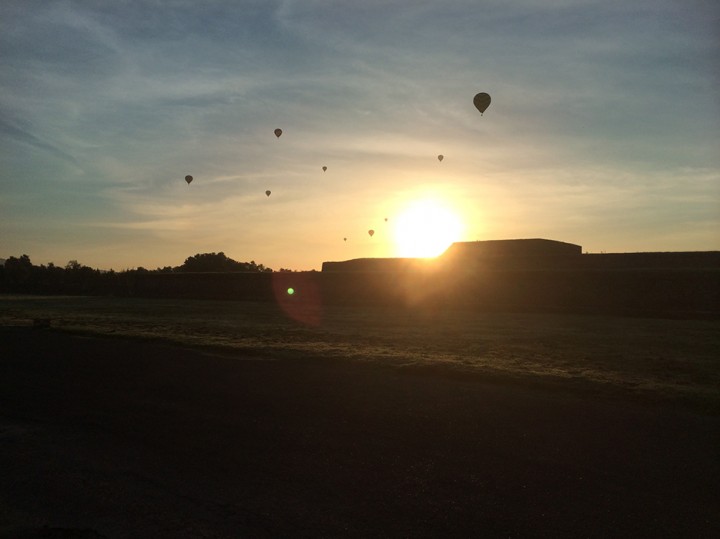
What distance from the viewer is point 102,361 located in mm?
12953

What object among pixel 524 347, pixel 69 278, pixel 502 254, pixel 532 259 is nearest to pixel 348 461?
pixel 524 347

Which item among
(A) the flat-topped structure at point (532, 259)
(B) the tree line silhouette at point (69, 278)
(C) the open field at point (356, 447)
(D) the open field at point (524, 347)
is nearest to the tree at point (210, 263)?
(B) the tree line silhouette at point (69, 278)

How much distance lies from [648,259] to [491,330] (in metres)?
29.7

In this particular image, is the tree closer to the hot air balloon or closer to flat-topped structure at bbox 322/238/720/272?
flat-topped structure at bbox 322/238/720/272

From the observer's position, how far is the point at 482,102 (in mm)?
29250

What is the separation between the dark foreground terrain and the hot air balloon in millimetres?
21955

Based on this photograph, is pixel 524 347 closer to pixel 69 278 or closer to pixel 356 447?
pixel 356 447

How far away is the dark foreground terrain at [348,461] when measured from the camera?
453 cm

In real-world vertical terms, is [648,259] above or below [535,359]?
→ above

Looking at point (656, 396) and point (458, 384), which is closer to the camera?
point (656, 396)

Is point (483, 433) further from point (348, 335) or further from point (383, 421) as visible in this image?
point (348, 335)

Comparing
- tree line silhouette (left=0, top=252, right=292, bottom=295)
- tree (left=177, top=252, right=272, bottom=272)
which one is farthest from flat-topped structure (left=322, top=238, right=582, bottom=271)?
tree (left=177, top=252, right=272, bottom=272)

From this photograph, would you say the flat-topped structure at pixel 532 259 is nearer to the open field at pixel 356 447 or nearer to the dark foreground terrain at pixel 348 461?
the open field at pixel 356 447

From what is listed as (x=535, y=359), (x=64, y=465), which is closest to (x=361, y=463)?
(x=64, y=465)
